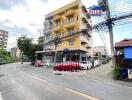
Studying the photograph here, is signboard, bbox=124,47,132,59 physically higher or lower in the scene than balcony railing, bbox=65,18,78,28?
lower

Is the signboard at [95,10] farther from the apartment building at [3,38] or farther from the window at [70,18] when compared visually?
the apartment building at [3,38]

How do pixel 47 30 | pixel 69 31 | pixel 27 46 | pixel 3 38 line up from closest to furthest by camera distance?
pixel 69 31
pixel 47 30
pixel 27 46
pixel 3 38

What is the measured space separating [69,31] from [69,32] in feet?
1.25

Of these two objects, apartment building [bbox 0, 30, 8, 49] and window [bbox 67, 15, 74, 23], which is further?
apartment building [bbox 0, 30, 8, 49]

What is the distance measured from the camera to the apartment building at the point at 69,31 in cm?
4355

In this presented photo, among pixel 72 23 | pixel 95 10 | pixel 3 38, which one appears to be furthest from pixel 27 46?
pixel 3 38

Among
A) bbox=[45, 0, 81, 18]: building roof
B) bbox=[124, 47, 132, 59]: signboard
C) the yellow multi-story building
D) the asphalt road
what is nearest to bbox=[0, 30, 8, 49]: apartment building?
bbox=[45, 0, 81, 18]: building roof

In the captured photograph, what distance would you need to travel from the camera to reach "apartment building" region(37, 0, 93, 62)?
43553 millimetres

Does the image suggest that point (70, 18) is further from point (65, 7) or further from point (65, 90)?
point (65, 90)

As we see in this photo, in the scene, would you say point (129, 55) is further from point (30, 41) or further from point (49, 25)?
point (30, 41)

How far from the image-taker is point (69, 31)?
46219mm

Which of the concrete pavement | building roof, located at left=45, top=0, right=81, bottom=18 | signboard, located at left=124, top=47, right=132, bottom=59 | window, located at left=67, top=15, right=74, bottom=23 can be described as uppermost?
building roof, located at left=45, top=0, right=81, bottom=18

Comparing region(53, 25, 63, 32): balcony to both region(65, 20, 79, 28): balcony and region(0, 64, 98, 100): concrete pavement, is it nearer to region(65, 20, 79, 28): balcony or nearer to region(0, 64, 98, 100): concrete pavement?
region(65, 20, 79, 28): balcony

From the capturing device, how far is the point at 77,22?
44.7 m
